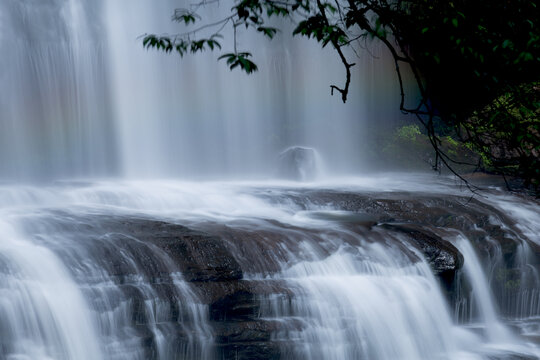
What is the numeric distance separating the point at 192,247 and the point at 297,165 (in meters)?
9.25

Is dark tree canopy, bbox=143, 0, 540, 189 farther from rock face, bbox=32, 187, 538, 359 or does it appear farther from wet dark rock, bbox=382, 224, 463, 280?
wet dark rock, bbox=382, 224, 463, 280

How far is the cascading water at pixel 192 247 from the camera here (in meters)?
6.53

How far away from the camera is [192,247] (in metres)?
7.31

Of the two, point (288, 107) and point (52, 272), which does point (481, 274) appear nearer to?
point (52, 272)

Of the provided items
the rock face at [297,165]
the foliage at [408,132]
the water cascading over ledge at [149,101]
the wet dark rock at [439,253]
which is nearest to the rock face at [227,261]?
the wet dark rock at [439,253]

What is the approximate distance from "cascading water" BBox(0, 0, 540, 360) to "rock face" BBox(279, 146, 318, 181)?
40 millimetres

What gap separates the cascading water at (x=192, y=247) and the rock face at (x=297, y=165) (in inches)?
1.6

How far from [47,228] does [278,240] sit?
2.85m

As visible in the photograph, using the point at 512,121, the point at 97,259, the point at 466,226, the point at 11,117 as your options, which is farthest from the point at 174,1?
the point at 512,121

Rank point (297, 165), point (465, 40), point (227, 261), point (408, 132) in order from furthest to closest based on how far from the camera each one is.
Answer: point (408, 132), point (297, 165), point (227, 261), point (465, 40)

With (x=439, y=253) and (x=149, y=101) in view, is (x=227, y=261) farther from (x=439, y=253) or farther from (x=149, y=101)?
(x=149, y=101)

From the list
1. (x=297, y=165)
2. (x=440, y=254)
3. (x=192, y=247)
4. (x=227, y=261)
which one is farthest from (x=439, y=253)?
(x=297, y=165)

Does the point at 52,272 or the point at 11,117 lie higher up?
the point at 11,117

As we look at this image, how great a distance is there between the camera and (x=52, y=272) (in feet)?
22.0
